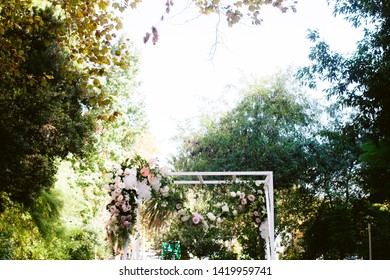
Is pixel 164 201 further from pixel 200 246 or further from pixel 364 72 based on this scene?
pixel 364 72

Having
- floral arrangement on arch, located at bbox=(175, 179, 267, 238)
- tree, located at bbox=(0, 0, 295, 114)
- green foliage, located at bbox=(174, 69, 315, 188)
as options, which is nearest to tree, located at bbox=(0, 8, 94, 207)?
tree, located at bbox=(0, 0, 295, 114)

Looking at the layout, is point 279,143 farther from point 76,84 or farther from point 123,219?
point 123,219

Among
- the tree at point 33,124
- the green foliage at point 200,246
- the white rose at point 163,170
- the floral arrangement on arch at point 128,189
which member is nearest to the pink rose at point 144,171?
the floral arrangement on arch at point 128,189

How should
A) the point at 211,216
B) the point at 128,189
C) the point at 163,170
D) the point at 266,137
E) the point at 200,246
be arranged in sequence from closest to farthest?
the point at 128,189
the point at 163,170
the point at 211,216
the point at 200,246
the point at 266,137

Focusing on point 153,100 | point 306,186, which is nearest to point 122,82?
point 153,100

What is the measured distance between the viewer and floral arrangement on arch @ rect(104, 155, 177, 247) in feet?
→ 20.0

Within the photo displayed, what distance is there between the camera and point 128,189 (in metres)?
6.20

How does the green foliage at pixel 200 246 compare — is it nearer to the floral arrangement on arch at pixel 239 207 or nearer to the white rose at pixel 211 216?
the floral arrangement on arch at pixel 239 207

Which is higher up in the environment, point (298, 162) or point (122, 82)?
point (122, 82)

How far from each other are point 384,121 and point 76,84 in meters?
5.35

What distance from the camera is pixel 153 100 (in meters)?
14.9

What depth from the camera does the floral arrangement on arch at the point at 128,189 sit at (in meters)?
6.09

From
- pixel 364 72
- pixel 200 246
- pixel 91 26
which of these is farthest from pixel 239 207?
pixel 91 26

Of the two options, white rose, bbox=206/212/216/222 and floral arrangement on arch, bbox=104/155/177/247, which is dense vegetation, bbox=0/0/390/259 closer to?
white rose, bbox=206/212/216/222
